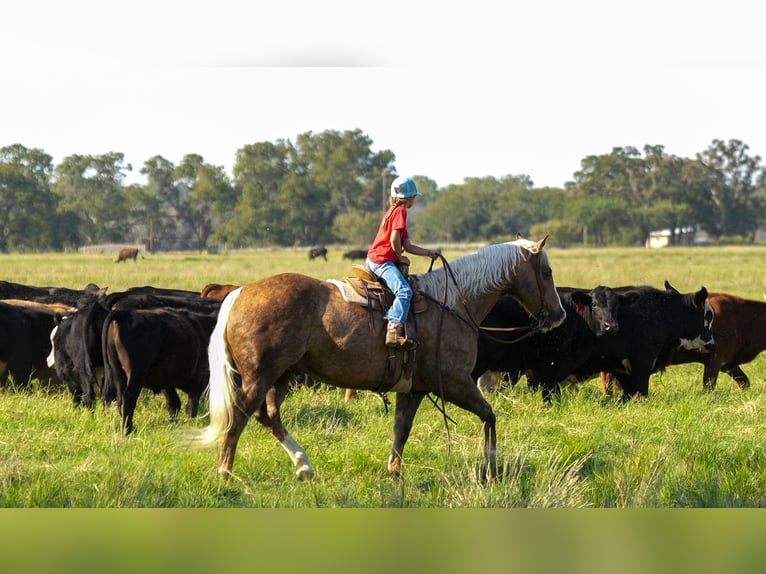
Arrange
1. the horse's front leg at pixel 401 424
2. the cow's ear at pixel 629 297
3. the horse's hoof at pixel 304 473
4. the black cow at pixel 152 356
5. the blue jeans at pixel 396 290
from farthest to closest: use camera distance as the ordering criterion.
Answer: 1. the cow's ear at pixel 629 297
2. the black cow at pixel 152 356
3. the horse's front leg at pixel 401 424
4. the blue jeans at pixel 396 290
5. the horse's hoof at pixel 304 473

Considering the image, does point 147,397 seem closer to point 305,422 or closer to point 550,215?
point 305,422

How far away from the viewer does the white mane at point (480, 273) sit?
26.6 ft

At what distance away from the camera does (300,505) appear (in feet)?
21.6

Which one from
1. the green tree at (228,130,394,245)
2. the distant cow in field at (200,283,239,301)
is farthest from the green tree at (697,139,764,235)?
the distant cow in field at (200,283,239,301)

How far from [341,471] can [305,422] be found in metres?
1.90

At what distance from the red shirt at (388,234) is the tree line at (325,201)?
64.6 metres

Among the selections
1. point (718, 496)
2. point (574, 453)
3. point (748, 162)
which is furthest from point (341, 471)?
point (748, 162)

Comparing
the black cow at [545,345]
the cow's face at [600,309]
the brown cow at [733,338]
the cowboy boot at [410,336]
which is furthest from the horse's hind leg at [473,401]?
the brown cow at [733,338]

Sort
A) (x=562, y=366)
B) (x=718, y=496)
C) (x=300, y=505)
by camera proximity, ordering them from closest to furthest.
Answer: (x=300, y=505), (x=718, y=496), (x=562, y=366)

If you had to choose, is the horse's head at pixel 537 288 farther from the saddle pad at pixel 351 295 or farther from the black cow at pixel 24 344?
the black cow at pixel 24 344

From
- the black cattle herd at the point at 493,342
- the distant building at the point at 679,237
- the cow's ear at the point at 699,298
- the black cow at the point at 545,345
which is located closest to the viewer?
the black cattle herd at the point at 493,342

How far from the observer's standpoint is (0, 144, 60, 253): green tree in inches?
2680

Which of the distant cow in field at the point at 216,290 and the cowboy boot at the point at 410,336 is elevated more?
the cowboy boot at the point at 410,336

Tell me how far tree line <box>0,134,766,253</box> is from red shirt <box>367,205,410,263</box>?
212 ft
